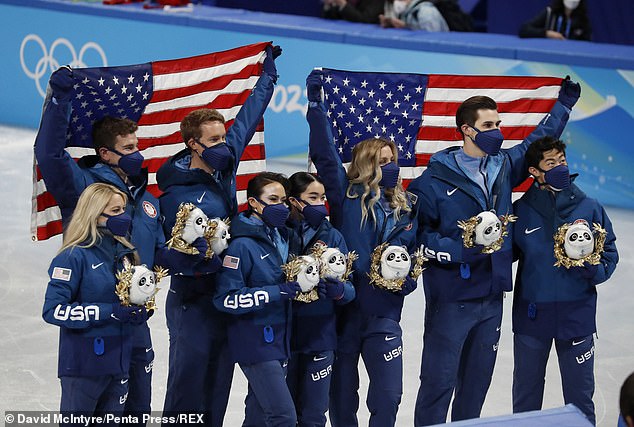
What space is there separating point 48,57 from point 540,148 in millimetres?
10039

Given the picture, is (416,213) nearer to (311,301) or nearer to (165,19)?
(311,301)

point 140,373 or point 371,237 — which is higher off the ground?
point 371,237

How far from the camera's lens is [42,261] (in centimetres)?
1170

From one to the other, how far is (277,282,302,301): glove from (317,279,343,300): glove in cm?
17

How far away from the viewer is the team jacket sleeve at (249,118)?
754 cm

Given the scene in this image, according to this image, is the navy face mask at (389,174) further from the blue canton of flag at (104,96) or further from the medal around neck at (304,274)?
the blue canton of flag at (104,96)

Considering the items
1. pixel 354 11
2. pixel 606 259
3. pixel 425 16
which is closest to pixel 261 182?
pixel 606 259

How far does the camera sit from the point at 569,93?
815 cm

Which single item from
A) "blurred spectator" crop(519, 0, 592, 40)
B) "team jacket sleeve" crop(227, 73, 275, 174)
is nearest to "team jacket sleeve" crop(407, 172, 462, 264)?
"team jacket sleeve" crop(227, 73, 275, 174)

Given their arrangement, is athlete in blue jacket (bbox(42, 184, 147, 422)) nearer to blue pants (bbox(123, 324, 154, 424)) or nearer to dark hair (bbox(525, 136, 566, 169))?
blue pants (bbox(123, 324, 154, 424))

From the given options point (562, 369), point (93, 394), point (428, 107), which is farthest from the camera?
point (428, 107)

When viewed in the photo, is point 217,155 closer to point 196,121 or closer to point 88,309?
point 196,121

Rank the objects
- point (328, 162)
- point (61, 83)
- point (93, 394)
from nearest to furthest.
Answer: point (93, 394)
point (61, 83)
point (328, 162)

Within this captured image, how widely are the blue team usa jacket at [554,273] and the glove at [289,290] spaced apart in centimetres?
168
